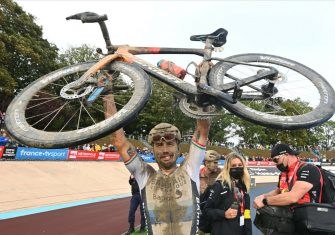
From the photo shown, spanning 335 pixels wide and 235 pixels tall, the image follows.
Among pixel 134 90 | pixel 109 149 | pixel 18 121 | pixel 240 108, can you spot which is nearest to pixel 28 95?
pixel 18 121

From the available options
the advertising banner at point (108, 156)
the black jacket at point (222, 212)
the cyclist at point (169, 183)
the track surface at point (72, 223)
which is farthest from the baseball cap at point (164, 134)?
the advertising banner at point (108, 156)

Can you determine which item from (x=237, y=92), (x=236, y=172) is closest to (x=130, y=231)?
(x=236, y=172)

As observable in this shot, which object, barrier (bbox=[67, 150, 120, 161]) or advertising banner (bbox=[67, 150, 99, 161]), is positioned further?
barrier (bbox=[67, 150, 120, 161])

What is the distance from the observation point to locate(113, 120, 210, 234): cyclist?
3023 millimetres

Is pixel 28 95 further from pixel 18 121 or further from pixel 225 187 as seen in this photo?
pixel 225 187

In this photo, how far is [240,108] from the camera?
12.3 ft

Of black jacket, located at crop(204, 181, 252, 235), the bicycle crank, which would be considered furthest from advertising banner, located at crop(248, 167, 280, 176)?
the bicycle crank

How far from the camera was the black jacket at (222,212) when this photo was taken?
4.42 m

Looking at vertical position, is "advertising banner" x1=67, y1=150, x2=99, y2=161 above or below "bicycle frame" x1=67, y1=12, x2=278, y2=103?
below

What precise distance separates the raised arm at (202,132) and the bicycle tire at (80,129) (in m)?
0.57

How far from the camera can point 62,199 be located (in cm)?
1553

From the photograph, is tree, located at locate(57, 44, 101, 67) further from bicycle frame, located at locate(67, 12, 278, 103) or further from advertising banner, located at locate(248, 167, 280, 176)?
bicycle frame, located at locate(67, 12, 278, 103)

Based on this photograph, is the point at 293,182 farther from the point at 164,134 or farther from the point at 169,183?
the point at 164,134

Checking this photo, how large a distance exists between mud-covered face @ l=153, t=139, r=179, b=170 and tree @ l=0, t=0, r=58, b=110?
104ft
